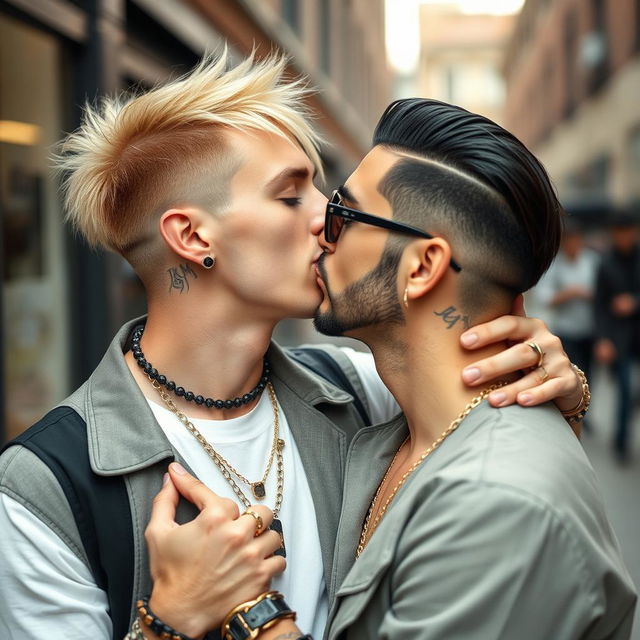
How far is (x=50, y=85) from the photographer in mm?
5410

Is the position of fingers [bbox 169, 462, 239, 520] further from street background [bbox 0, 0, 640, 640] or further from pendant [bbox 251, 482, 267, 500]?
street background [bbox 0, 0, 640, 640]

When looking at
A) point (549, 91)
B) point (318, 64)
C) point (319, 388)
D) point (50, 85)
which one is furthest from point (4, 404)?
point (549, 91)

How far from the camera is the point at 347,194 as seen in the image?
2242 mm

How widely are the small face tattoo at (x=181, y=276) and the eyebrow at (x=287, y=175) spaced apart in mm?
340

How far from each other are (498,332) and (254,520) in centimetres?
73

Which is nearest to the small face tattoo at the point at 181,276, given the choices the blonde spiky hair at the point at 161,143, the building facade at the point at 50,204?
the blonde spiky hair at the point at 161,143

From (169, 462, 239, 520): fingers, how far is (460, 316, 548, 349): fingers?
68cm

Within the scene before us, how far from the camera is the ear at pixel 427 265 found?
1987mm

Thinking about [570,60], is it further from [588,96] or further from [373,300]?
[373,300]

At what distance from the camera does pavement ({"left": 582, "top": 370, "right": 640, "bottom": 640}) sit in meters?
5.40

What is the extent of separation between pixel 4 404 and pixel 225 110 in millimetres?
2765

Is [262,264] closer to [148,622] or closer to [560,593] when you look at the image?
[148,622]

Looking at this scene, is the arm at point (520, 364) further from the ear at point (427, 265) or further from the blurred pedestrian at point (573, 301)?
the blurred pedestrian at point (573, 301)

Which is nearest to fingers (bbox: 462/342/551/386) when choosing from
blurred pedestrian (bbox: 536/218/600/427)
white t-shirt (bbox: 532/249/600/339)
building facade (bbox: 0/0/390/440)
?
building facade (bbox: 0/0/390/440)
